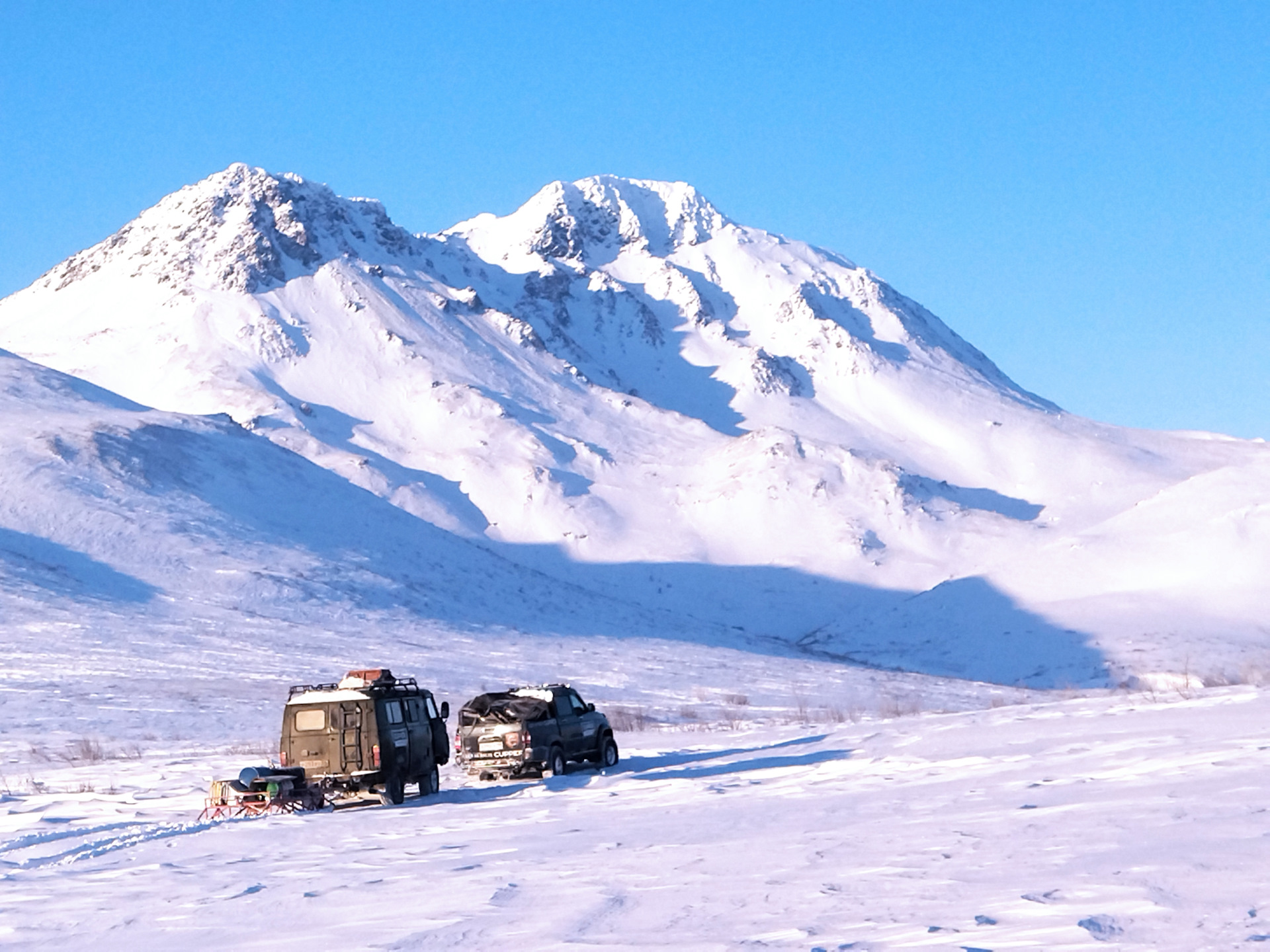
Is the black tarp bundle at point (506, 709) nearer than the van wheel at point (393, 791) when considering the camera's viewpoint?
No

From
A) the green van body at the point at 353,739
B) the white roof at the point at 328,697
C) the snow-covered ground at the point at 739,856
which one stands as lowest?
the snow-covered ground at the point at 739,856

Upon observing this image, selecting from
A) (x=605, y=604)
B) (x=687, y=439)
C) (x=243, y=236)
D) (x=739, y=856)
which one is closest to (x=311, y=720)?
(x=739, y=856)

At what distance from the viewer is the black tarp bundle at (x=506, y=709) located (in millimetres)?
22469

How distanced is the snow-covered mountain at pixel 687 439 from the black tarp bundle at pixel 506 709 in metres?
41.9

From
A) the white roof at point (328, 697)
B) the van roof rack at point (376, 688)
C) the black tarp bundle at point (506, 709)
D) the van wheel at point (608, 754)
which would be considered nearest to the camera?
the white roof at point (328, 697)

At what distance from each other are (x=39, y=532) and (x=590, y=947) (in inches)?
2586

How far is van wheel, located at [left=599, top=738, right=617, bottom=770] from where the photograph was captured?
23.7 m

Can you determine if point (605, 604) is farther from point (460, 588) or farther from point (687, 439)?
point (687, 439)

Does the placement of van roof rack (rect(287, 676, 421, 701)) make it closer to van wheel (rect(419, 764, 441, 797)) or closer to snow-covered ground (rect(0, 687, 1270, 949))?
van wheel (rect(419, 764, 441, 797))

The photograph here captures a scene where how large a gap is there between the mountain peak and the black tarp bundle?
141400mm

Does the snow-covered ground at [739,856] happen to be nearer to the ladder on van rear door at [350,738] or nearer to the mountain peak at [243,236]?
the ladder on van rear door at [350,738]

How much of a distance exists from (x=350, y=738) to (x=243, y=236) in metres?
155

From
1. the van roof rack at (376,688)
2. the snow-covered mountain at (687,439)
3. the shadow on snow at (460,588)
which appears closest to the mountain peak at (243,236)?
the snow-covered mountain at (687,439)

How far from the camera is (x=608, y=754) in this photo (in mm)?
23766
